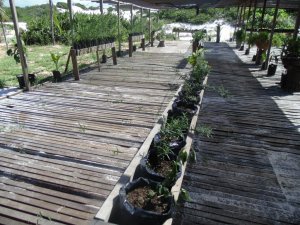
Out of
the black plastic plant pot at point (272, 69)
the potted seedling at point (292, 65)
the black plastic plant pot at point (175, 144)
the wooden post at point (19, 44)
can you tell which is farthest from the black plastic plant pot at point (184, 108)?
the black plastic plant pot at point (272, 69)

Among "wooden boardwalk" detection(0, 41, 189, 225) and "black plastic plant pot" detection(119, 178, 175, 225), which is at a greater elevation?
"black plastic plant pot" detection(119, 178, 175, 225)

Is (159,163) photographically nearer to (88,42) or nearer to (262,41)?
(88,42)

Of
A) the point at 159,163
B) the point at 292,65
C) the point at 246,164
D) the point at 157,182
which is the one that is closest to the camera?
the point at 157,182

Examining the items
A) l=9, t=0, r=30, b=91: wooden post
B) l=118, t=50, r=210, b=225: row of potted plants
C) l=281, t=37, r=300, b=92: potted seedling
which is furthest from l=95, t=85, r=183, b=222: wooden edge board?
l=281, t=37, r=300, b=92: potted seedling

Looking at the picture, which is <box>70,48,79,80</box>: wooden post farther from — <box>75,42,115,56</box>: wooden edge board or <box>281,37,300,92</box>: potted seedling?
<box>281,37,300,92</box>: potted seedling

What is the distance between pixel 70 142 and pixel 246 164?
9.17 ft

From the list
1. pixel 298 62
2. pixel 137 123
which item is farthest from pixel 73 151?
pixel 298 62

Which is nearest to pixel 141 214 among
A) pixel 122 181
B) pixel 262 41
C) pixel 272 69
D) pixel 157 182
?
pixel 157 182

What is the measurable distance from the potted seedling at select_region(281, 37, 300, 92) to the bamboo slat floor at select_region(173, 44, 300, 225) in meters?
0.41

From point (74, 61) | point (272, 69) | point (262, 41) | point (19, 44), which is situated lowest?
point (272, 69)

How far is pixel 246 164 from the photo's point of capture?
152 inches

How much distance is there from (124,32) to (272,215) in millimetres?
12399

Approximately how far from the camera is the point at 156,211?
8.55ft

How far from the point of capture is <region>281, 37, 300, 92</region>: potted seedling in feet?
22.9
